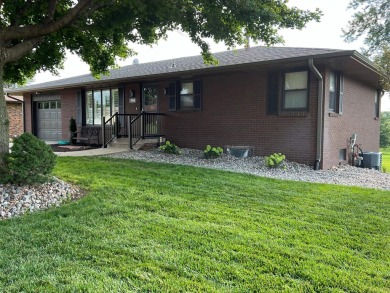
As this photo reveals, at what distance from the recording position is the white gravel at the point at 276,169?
7.34 meters

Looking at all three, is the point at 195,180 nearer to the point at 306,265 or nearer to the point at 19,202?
the point at 19,202

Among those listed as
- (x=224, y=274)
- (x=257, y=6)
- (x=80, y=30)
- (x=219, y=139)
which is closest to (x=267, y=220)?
(x=224, y=274)

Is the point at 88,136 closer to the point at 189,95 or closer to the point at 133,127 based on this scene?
the point at 133,127

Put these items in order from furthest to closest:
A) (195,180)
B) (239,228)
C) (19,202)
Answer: (195,180), (19,202), (239,228)

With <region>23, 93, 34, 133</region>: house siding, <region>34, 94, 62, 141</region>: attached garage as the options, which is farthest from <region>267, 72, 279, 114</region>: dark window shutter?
<region>23, 93, 34, 133</region>: house siding

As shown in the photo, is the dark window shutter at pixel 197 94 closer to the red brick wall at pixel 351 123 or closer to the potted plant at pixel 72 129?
the red brick wall at pixel 351 123

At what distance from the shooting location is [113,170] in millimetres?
7270

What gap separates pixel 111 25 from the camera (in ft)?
21.1

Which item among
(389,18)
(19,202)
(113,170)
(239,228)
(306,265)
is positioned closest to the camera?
(306,265)

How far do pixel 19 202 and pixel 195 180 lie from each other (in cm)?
309

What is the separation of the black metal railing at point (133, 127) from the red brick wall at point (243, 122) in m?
0.55

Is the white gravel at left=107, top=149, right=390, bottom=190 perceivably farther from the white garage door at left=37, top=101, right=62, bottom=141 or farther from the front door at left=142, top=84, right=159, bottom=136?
the white garage door at left=37, top=101, right=62, bottom=141

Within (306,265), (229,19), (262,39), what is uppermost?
(229,19)

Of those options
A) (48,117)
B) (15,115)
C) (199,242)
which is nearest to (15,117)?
(15,115)
